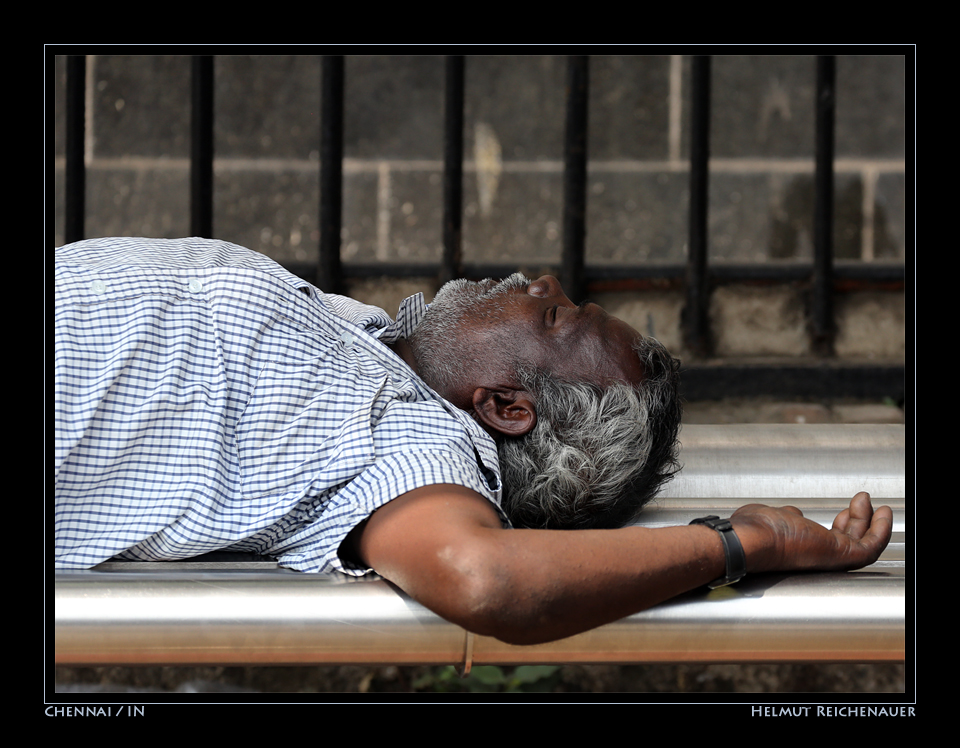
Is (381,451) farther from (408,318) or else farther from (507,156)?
(507,156)

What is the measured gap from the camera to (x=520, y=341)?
1.58 meters

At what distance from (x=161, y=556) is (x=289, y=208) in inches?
93.9

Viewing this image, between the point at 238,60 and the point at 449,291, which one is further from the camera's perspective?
the point at 238,60

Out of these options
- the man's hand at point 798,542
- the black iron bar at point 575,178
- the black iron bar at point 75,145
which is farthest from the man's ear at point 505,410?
the black iron bar at point 75,145

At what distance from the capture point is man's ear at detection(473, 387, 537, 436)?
153 centimetres

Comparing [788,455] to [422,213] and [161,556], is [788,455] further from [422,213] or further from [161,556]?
[422,213]

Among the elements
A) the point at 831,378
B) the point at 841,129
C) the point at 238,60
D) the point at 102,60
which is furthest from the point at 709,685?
the point at 102,60

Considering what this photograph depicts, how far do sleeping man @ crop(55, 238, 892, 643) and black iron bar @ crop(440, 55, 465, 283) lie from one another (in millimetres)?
896

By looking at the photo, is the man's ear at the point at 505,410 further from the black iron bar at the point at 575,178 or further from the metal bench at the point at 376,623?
the black iron bar at the point at 575,178

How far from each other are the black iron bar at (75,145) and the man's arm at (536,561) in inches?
63.2

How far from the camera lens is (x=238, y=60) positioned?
324 cm

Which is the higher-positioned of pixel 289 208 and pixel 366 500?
pixel 289 208

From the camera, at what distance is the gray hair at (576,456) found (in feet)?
4.97

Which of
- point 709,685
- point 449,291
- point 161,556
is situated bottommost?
point 709,685
